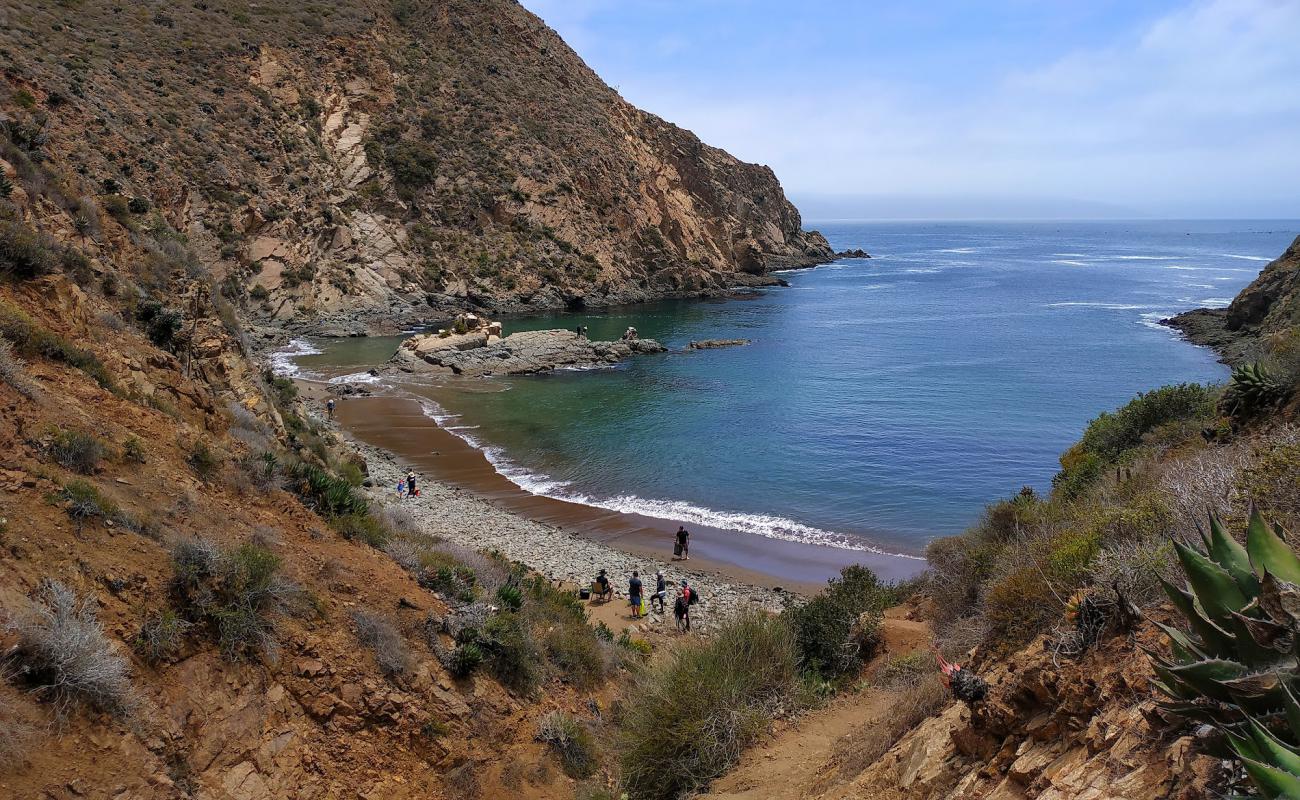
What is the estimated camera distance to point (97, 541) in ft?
20.2


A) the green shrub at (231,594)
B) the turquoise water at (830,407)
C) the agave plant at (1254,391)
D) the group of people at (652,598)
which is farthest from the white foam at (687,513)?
the green shrub at (231,594)

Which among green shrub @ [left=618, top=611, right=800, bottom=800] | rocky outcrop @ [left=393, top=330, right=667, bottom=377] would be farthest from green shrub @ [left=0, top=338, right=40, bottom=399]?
rocky outcrop @ [left=393, top=330, right=667, bottom=377]

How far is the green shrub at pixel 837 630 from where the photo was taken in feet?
30.3

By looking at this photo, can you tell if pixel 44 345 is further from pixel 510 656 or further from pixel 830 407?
pixel 830 407

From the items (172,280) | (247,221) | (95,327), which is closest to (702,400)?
(172,280)

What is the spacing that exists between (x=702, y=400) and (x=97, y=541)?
31369 mm

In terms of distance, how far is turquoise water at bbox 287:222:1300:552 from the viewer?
2328cm

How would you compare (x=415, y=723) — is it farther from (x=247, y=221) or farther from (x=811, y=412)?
(x=247, y=221)

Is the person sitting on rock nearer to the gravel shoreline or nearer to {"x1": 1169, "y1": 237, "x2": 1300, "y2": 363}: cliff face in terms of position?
the gravel shoreline

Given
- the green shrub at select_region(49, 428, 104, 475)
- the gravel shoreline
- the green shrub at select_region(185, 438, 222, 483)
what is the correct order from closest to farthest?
the green shrub at select_region(49, 428, 104, 475) → the green shrub at select_region(185, 438, 222, 483) → the gravel shoreline

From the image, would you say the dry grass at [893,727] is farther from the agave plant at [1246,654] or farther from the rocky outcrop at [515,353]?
the rocky outcrop at [515,353]

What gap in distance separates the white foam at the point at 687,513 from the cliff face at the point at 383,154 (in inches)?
867

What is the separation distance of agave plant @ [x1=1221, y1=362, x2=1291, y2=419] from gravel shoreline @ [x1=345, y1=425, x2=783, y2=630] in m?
8.73

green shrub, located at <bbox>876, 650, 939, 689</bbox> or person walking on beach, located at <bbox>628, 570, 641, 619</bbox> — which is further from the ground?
green shrub, located at <bbox>876, 650, 939, 689</bbox>
